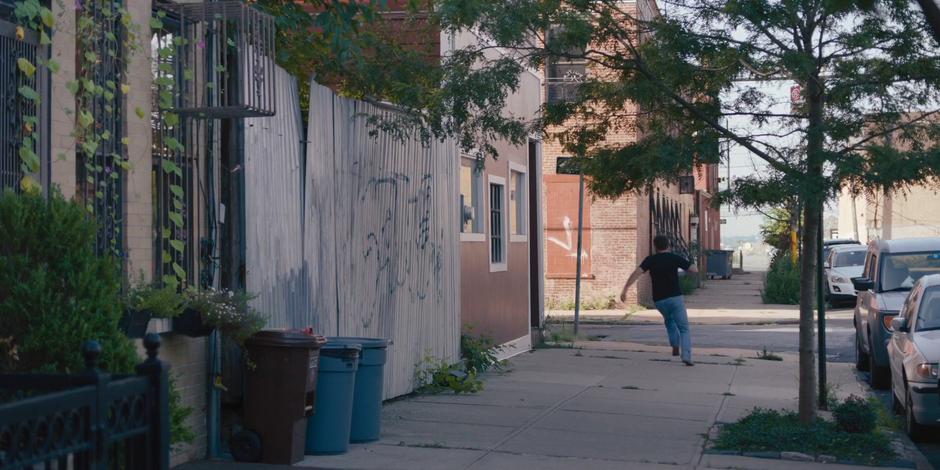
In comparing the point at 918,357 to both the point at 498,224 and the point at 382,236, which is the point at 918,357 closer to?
the point at 382,236

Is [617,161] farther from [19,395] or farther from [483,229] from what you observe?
[19,395]

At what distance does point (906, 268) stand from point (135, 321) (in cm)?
1153

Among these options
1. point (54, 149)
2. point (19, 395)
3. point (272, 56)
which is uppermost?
point (272, 56)

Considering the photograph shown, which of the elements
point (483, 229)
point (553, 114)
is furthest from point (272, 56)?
point (483, 229)

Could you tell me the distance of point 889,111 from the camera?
33.5 feet

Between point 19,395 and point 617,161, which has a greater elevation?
point 617,161

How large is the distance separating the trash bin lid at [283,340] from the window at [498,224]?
338 inches

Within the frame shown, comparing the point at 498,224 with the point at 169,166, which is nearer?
the point at 169,166

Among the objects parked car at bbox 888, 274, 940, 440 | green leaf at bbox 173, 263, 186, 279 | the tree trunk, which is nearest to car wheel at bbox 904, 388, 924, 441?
parked car at bbox 888, 274, 940, 440

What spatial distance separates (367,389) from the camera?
9.28 m

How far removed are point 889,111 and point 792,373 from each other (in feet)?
22.0

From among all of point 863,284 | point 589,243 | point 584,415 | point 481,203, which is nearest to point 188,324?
point 584,415

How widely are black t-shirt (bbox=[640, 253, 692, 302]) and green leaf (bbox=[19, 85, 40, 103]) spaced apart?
1037 centimetres

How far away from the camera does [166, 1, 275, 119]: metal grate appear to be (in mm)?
8352
